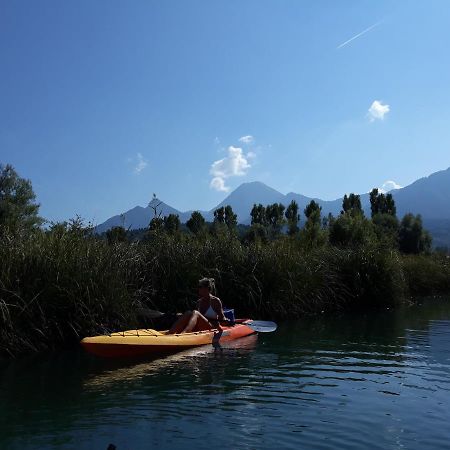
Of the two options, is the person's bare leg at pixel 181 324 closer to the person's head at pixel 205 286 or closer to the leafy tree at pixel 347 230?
the person's head at pixel 205 286

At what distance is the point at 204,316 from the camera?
37.1 ft

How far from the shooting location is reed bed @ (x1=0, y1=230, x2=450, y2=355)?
9.87 metres

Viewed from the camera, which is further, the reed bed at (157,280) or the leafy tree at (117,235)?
the leafy tree at (117,235)

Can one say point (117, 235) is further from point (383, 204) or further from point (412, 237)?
point (383, 204)

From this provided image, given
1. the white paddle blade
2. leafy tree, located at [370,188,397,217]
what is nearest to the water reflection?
the white paddle blade

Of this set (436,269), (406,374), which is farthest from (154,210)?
(436,269)

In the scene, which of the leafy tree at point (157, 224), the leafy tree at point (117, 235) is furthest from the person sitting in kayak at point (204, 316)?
the leafy tree at point (157, 224)

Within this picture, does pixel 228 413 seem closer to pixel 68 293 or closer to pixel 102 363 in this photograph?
pixel 102 363

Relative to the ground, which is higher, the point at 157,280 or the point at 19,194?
the point at 19,194

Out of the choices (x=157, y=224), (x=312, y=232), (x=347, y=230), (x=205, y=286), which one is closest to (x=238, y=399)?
(x=205, y=286)

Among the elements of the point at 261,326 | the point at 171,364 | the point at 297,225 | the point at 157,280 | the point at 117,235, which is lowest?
the point at 171,364

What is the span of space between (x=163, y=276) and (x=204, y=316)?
7.73 ft

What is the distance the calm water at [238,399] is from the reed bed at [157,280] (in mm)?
731

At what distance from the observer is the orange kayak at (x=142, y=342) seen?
877 cm
